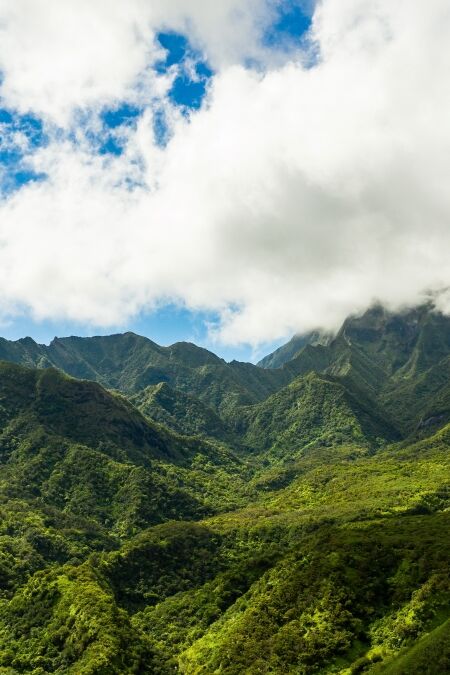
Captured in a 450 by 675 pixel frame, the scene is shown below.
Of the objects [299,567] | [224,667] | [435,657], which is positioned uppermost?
[299,567]

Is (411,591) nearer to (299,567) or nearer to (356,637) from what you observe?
(356,637)

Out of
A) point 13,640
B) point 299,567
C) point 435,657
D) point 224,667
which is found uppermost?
point 13,640

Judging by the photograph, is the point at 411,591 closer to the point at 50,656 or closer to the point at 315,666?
the point at 315,666

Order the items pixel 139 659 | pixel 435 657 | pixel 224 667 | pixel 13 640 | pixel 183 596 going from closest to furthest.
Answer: pixel 435 657 → pixel 224 667 → pixel 139 659 → pixel 13 640 → pixel 183 596

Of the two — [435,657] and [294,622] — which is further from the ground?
[294,622]

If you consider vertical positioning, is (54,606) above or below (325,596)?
above

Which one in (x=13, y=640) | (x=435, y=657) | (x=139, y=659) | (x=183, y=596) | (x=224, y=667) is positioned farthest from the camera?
(x=183, y=596)

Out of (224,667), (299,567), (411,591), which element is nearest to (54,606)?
(224,667)

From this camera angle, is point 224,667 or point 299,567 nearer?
point 224,667

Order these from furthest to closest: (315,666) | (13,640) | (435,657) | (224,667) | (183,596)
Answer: (183,596)
(13,640)
(224,667)
(315,666)
(435,657)

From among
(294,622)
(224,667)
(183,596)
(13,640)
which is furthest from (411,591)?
(13,640)

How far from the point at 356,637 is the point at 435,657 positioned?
27.8 metres

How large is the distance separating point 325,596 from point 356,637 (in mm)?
13110

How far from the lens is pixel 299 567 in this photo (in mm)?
157625
